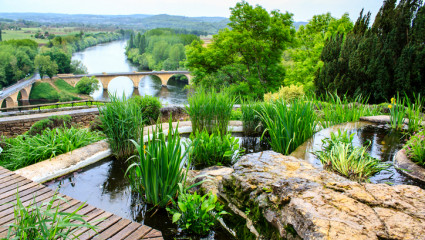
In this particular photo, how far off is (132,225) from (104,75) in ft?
183

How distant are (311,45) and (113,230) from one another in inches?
919

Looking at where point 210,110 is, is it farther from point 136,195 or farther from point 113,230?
point 113,230

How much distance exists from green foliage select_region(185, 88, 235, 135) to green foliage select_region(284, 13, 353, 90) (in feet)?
43.9

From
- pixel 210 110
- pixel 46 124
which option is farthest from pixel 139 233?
pixel 46 124

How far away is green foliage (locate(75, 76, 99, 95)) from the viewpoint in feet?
174

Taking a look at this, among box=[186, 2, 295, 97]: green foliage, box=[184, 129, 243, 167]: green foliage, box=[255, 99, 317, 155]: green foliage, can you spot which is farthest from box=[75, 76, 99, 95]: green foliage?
box=[255, 99, 317, 155]: green foliage

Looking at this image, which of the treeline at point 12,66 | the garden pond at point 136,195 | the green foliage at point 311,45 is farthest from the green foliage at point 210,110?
the treeline at point 12,66

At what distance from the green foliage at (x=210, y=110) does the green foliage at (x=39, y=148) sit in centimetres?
180

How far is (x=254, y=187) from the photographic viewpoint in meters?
2.62

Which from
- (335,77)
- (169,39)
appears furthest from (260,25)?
(169,39)

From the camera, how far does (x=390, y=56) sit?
1062 cm

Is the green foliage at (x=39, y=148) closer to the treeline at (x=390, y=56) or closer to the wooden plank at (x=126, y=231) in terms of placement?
the wooden plank at (x=126, y=231)

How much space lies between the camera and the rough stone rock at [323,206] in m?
1.83

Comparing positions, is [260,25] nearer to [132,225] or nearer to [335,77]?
[335,77]
